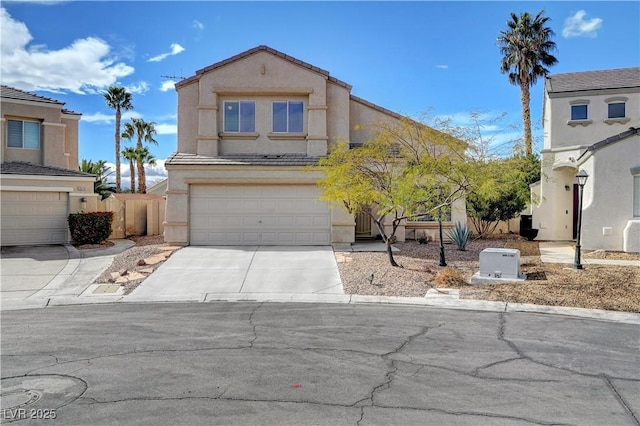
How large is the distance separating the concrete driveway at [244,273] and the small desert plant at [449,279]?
260cm

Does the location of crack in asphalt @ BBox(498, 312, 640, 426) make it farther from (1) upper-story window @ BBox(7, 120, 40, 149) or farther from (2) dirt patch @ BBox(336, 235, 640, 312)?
(1) upper-story window @ BBox(7, 120, 40, 149)

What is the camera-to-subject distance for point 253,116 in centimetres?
1847

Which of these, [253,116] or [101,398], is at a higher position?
[253,116]

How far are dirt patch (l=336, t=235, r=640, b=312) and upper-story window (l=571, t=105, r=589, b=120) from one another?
8321mm

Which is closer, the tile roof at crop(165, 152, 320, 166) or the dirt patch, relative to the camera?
the dirt patch

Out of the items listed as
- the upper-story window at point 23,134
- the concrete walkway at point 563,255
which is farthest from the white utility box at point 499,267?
the upper-story window at point 23,134

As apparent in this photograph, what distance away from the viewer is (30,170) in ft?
62.2

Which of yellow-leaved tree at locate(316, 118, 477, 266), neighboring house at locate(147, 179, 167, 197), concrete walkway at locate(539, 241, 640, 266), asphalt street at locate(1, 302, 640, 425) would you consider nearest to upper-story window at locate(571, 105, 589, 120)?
concrete walkway at locate(539, 241, 640, 266)

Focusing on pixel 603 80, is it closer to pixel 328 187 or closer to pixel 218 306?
pixel 328 187

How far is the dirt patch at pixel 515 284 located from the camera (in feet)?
32.2

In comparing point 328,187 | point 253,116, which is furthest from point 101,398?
point 253,116

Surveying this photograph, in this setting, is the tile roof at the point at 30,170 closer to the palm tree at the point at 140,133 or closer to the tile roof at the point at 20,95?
the tile roof at the point at 20,95

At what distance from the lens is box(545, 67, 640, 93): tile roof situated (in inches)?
787

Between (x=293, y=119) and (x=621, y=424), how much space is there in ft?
51.9
